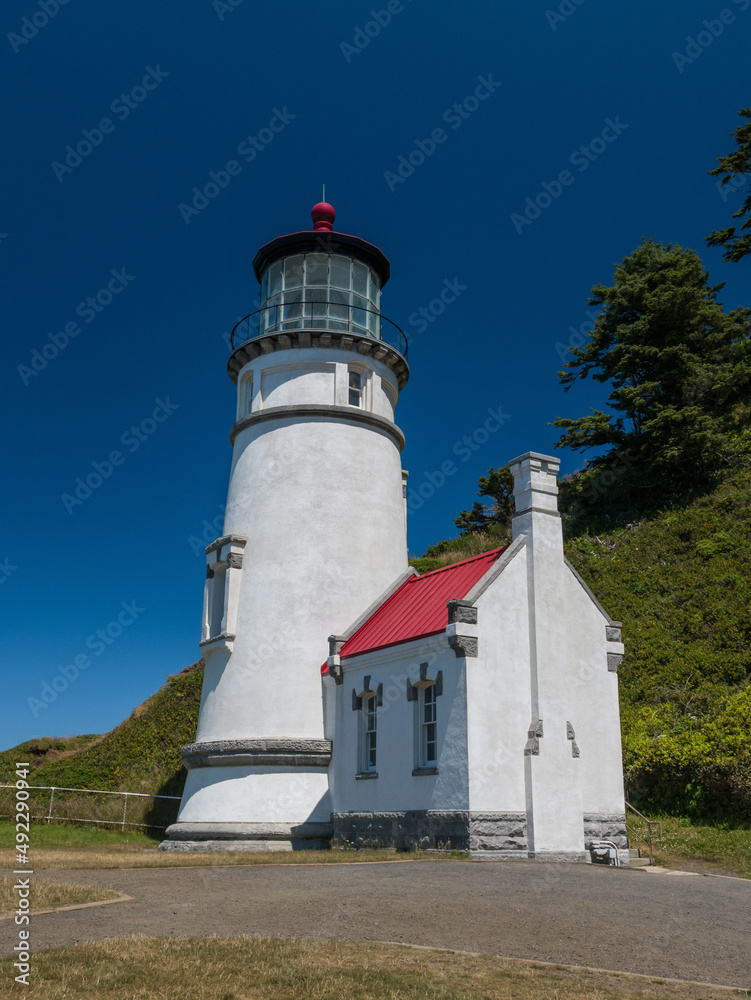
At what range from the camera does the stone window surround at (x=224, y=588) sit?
19828 millimetres

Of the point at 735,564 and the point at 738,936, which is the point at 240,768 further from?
the point at 735,564

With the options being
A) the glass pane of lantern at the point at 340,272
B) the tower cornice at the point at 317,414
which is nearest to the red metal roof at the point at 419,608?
the tower cornice at the point at 317,414

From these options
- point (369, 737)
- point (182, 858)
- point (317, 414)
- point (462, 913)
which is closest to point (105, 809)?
point (182, 858)

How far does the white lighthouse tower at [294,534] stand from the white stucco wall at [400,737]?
1018 millimetres

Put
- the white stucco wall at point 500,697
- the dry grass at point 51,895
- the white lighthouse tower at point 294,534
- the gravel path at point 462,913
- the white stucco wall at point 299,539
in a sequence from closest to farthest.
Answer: the gravel path at point 462,913 < the dry grass at point 51,895 < the white stucco wall at point 500,697 < the white lighthouse tower at point 294,534 < the white stucco wall at point 299,539

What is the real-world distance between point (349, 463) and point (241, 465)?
2.87 metres

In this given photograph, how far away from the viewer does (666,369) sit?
1362 inches

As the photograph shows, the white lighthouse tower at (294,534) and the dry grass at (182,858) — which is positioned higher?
the white lighthouse tower at (294,534)

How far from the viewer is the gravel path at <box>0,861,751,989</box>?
6.64m

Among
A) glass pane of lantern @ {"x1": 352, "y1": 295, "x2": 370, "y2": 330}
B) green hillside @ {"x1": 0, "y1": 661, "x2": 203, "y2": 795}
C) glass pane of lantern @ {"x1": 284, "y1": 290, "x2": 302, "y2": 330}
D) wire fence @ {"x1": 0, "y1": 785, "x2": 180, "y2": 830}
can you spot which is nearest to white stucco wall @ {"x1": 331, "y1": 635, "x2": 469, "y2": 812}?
wire fence @ {"x1": 0, "y1": 785, "x2": 180, "y2": 830}

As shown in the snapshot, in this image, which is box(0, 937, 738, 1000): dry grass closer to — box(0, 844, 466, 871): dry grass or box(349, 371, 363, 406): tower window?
box(0, 844, 466, 871): dry grass

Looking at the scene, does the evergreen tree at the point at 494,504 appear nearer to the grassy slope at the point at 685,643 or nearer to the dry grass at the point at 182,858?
the grassy slope at the point at 685,643

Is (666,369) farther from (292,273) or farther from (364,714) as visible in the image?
(364,714)

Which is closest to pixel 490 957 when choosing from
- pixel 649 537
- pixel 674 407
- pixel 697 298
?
pixel 649 537
